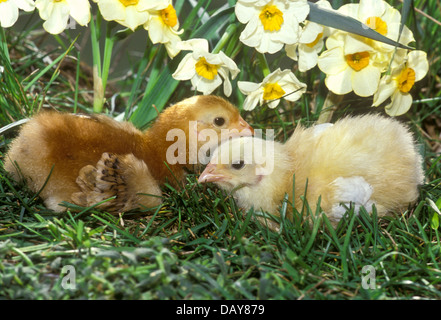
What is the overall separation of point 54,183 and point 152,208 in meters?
0.32

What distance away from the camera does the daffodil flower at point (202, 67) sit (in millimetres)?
1808

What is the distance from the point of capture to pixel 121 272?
1.22m

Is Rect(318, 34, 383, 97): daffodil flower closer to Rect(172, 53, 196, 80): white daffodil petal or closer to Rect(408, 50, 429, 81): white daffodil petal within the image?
Rect(408, 50, 429, 81): white daffodil petal

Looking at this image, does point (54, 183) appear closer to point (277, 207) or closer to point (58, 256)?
point (58, 256)

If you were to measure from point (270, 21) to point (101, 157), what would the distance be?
0.73 meters

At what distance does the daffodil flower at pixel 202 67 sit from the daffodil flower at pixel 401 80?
53 centimetres

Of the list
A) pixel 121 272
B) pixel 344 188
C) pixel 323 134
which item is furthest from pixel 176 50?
pixel 121 272

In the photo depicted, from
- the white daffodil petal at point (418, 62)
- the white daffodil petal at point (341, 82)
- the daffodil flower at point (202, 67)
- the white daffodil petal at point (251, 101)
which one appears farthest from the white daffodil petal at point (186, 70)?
the white daffodil petal at point (418, 62)

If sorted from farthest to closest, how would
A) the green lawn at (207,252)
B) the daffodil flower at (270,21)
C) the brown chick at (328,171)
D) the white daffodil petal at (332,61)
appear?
the white daffodil petal at (332,61), the daffodil flower at (270,21), the brown chick at (328,171), the green lawn at (207,252)

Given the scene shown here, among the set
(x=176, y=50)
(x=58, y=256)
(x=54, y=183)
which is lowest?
(x=58, y=256)

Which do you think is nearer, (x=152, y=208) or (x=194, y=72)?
(x=152, y=208)

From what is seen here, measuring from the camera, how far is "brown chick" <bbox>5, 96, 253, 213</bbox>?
5.33ft

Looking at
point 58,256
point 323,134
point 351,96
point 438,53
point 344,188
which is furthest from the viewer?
point 438,53

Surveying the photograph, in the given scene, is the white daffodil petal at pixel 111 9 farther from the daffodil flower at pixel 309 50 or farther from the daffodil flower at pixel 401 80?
the daffodil flower at pixel 401 80
